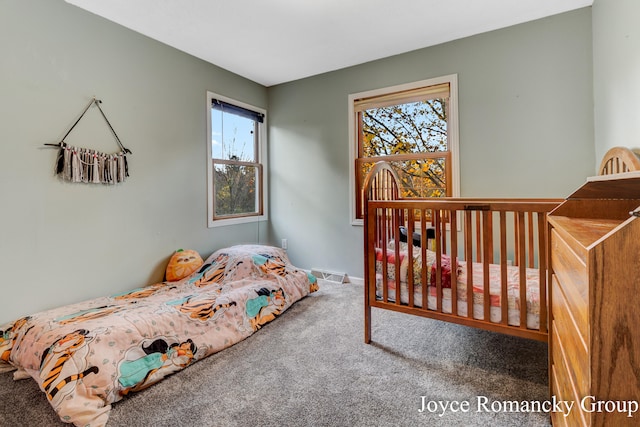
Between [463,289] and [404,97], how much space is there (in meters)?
2.02

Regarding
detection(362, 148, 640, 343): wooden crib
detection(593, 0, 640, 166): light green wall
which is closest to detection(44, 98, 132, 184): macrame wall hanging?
detection(362, 148, 640, 343): wooden crib

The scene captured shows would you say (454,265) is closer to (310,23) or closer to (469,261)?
(469,261)

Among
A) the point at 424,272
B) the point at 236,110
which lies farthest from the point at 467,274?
the point at 236,110

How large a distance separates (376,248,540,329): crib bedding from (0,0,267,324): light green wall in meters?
2.03

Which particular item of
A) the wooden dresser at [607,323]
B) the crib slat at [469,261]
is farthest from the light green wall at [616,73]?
the wooden dresser at [607,323]

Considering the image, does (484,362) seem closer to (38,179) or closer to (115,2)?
(38,179)

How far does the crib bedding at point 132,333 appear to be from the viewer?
55.2 inches

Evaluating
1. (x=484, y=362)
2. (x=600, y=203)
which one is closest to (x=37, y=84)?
(x=600, y=203)

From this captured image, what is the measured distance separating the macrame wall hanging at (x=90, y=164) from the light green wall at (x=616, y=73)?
337cm

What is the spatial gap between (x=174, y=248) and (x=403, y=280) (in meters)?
2.16

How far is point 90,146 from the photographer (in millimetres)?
2305

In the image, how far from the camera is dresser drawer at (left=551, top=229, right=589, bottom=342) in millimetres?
701

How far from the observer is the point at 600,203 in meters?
1.09

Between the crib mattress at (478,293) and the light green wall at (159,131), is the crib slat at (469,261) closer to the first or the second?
the crib mattress at (478,293)
